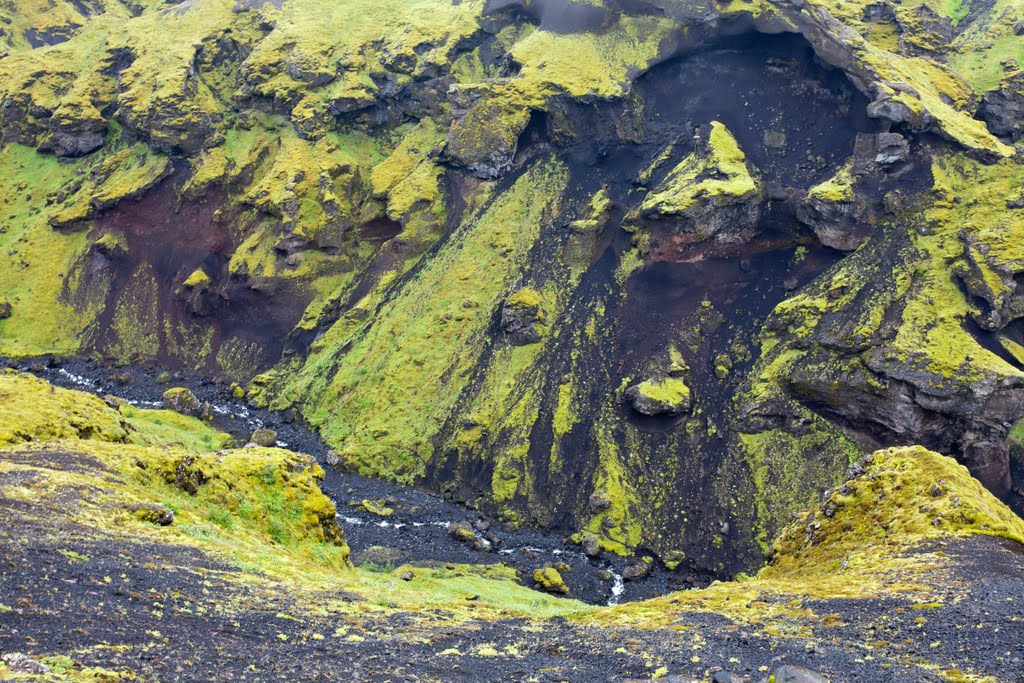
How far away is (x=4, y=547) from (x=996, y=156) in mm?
74155

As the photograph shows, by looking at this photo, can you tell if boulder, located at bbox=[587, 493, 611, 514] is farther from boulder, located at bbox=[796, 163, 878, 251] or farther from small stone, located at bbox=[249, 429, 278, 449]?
small stone, located at bbox=[249, 429, 278, 449]

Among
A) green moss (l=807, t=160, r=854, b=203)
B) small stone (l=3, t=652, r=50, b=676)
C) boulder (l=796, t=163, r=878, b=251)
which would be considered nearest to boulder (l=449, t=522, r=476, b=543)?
boulder (l=796, t=163, r=878, b=251)

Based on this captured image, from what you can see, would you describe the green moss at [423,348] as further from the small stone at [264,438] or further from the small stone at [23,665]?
the small stone at [23,665]

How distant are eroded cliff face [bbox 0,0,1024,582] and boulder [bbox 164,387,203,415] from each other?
265 inches

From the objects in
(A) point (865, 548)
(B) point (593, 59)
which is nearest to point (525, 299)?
(B) point (593, 59)

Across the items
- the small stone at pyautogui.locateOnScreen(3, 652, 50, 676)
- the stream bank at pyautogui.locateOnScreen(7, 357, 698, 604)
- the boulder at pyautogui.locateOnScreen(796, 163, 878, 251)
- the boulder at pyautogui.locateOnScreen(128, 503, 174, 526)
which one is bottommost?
the stream bank at pyautogui.locateOnScreen(7, 357, 698, 604)

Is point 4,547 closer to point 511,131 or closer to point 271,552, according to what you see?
point 271,552

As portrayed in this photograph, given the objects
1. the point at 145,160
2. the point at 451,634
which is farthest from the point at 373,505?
the point at 145,160

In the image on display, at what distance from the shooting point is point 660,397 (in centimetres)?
5988

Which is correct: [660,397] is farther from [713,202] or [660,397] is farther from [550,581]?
[713,202]

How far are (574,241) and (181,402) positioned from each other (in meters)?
44.9

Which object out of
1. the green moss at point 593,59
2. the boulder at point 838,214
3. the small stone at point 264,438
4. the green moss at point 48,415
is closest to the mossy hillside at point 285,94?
the green moss at point 593,59

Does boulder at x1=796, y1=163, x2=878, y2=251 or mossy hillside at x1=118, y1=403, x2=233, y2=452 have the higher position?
boulder at x1=796, y1=163, x2=878, y2=251

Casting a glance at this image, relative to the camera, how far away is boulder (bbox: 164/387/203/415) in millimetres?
74875
